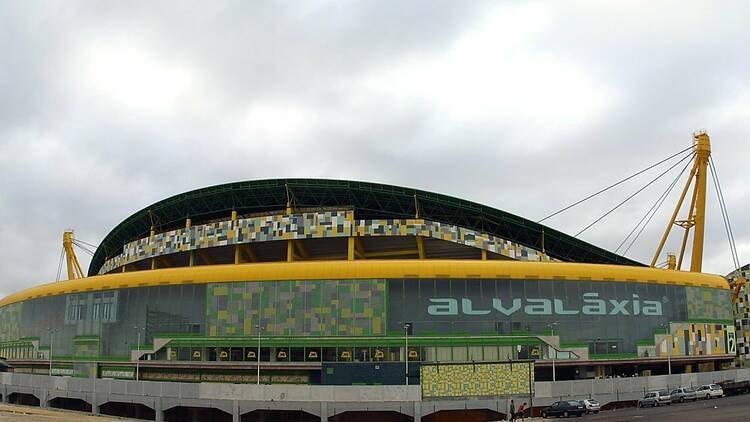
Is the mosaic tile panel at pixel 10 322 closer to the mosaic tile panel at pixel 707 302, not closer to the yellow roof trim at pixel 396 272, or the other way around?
the yellow roof trim at pixel 396 272

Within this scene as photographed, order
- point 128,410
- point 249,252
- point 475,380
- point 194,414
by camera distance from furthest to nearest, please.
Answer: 1. point 249,252
2. point 128,410
3. point 194,414
4. point 475,380

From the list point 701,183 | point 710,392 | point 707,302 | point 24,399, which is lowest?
point 24,399

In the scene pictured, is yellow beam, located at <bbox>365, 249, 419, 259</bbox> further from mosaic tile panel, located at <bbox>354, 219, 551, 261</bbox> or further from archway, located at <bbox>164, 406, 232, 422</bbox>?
archway, located at <bbox>164, 406, 232, 422</bbox>

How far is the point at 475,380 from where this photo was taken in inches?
2724

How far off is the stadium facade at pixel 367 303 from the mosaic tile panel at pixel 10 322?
7.24 m

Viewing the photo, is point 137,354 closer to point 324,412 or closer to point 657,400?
point 324,412

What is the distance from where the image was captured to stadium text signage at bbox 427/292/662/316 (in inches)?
3071

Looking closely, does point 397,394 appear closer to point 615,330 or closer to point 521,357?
point 521,357

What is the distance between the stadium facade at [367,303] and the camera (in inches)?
3054

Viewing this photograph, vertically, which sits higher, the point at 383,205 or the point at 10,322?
the point at 383,205

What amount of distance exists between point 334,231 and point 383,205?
8.12m

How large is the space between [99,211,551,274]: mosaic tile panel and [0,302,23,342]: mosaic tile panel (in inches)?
1288

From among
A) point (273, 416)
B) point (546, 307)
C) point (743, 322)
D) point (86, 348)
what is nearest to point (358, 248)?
point (546, 307)

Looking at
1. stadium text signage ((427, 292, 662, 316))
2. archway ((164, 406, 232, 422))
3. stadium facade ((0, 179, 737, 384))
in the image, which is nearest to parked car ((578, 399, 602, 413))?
stadium facade ((0, 179, 737, 384))
